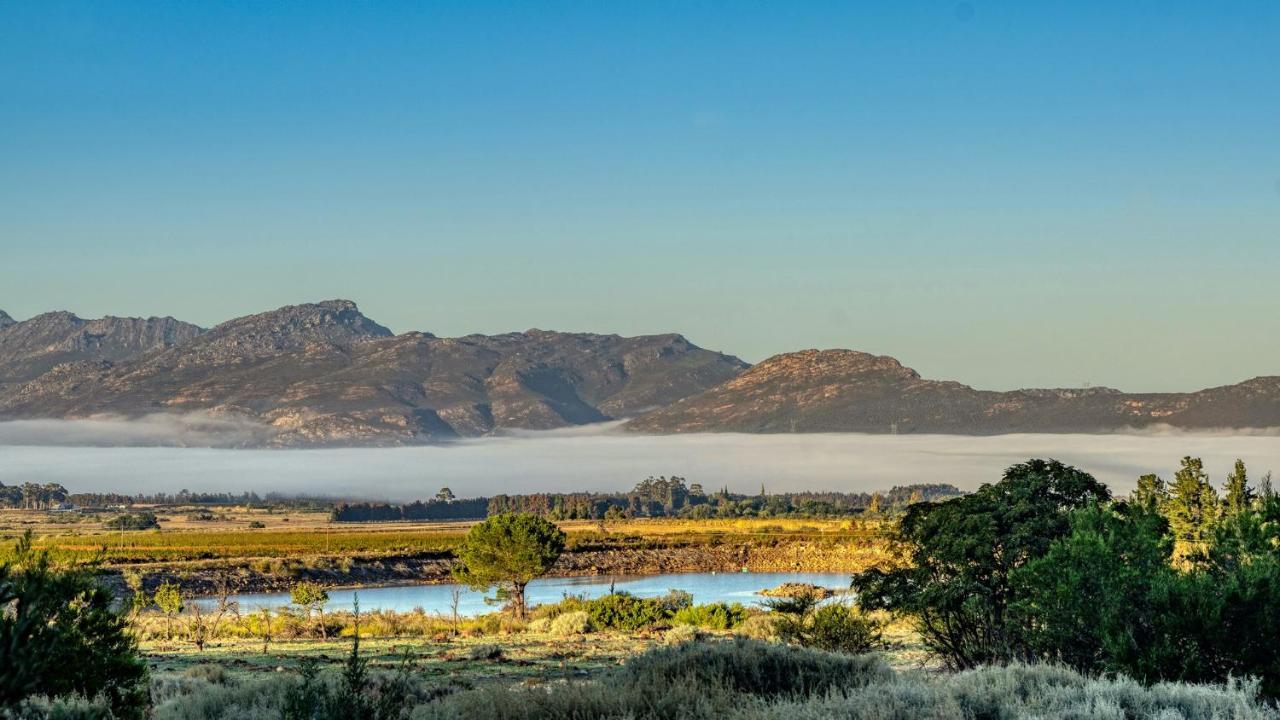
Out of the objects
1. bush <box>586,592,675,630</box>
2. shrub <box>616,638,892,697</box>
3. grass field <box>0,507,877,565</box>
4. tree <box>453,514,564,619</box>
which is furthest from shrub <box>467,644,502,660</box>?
grass field <box>0,507,877,565</box>

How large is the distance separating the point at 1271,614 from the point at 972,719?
6.79 metres

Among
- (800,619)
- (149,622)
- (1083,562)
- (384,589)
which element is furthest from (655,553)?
(1083,562)

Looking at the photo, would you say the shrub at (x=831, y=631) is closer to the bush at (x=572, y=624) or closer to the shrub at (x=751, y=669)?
the bush at (x=572, y=624)

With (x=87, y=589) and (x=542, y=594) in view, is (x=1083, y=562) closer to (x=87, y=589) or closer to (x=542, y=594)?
(x=87, y=589)

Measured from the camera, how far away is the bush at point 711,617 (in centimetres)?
5219

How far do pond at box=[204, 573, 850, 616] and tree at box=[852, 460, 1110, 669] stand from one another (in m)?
49.6

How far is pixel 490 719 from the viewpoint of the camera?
16.2 metres

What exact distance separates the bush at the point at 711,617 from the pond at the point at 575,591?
26222 mm

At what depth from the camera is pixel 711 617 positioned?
175 feet

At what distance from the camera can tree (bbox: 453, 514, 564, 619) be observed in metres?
69.9

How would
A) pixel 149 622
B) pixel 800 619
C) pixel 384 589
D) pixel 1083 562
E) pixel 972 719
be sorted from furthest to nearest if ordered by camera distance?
pixel 384 589 → pixel 149 622 → pixel 800 619 → pixel 1083 562 → pixel 972 719

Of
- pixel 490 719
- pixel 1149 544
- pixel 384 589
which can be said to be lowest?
pixel 384 589

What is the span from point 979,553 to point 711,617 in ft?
81.8

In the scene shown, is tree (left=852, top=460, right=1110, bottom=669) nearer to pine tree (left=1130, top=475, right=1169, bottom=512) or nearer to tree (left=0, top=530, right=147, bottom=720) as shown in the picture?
tree (left=0, top=530, right=147, bottom=720)
